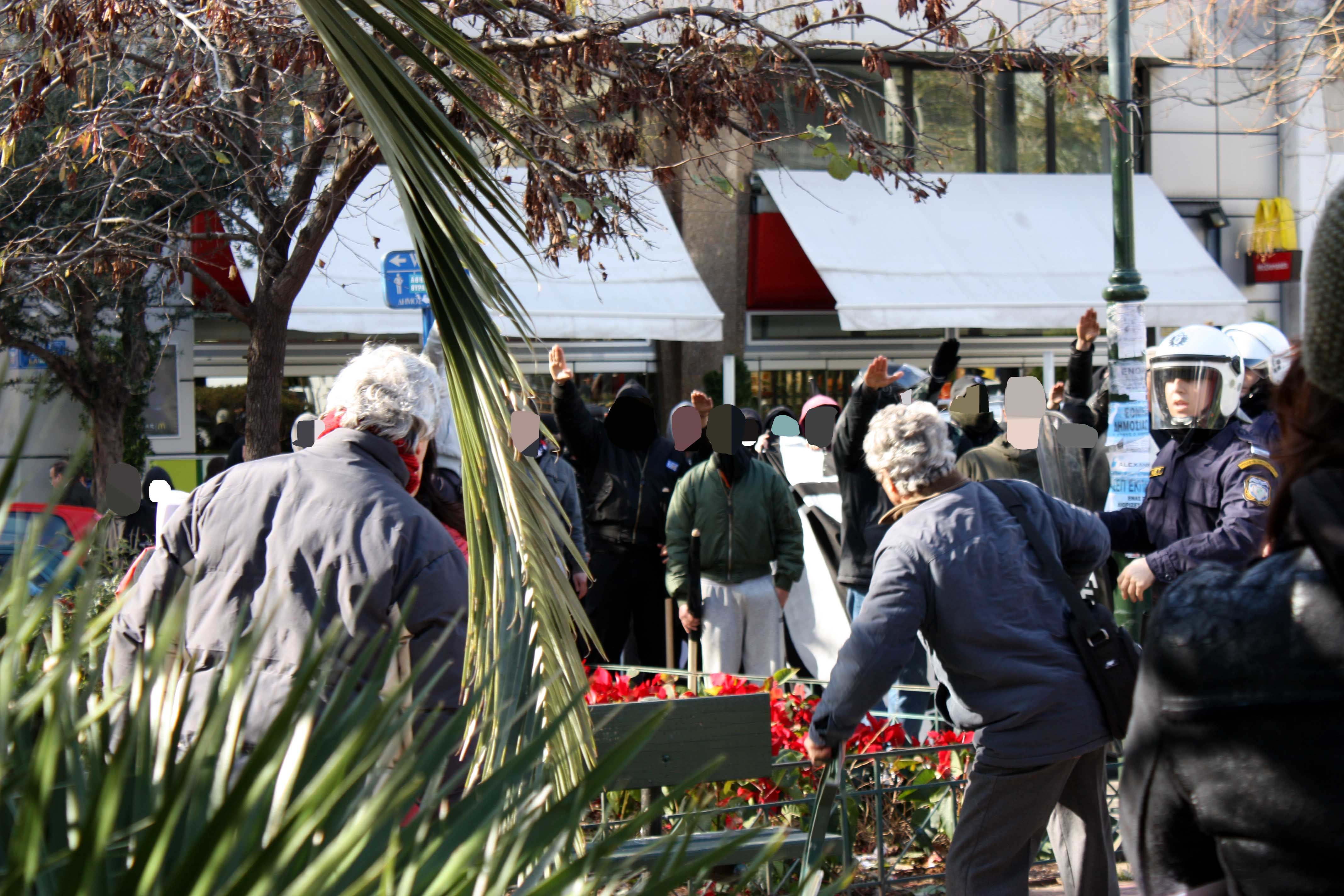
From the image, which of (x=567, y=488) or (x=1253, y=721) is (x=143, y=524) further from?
(x=1253, y=721)

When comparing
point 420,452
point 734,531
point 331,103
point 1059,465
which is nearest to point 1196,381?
point 1059,465

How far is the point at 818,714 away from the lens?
3.74 meters

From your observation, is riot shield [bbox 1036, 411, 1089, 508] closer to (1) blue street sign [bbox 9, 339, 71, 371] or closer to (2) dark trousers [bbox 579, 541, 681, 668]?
(2) dark trousers [bbox 579, 541, 681, 668]

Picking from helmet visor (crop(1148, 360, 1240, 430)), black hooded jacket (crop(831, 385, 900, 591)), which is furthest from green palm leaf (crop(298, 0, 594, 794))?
black hooded jacket (crop(831, 385, 900, 591))

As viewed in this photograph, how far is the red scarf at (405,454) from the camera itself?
299cm

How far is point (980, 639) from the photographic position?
3588mm

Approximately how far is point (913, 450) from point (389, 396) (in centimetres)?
162

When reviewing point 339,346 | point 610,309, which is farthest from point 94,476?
point 610,309

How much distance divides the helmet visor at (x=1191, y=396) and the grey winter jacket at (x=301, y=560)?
323cm

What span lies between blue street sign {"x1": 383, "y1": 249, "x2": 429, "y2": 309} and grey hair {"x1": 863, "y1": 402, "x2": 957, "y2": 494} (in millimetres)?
3221

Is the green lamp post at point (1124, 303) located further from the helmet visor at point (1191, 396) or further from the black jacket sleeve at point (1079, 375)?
the helmet visor at point (1191, 396)

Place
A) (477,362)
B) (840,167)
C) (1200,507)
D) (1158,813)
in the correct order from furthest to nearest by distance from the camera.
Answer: (840,167) → (1200,507) → (477,362) → (1158,813)

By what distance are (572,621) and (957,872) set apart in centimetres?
189

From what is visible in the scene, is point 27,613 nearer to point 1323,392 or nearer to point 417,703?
point 417,703
